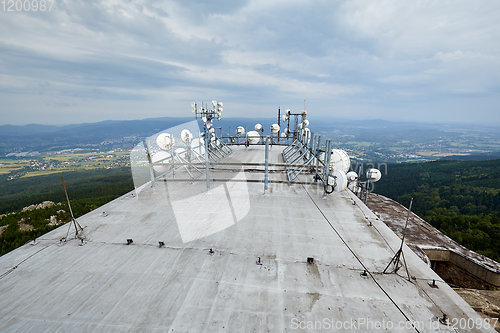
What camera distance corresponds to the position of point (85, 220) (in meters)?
8.88

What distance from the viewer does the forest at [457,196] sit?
930 inches

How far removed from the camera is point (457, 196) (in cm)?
6103

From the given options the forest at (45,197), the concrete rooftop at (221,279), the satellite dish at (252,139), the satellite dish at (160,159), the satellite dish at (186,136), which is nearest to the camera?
the concrete rooftop at (221,279)

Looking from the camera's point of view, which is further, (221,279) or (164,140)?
(164,140)

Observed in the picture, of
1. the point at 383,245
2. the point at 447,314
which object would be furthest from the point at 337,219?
the point at 447,314

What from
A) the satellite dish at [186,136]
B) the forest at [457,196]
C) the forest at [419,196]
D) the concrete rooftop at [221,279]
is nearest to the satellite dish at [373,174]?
the concrete rooftop at [221,279]

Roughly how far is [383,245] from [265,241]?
13.2 feet

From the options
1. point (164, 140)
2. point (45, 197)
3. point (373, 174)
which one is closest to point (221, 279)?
point (373, 174)

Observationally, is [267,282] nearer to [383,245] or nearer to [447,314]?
[447,314]

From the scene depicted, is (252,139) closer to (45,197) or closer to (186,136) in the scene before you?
(186,136)

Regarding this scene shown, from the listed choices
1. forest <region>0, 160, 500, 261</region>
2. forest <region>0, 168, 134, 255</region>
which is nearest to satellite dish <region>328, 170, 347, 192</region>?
forest <region>0, 168, 134, 255</region>

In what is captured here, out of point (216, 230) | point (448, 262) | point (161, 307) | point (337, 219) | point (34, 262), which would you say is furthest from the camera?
point (448, 262)

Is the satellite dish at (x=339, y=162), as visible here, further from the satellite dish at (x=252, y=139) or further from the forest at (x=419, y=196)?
the forest at (x=419, y=196)

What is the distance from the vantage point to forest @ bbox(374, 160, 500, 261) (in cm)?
2362
